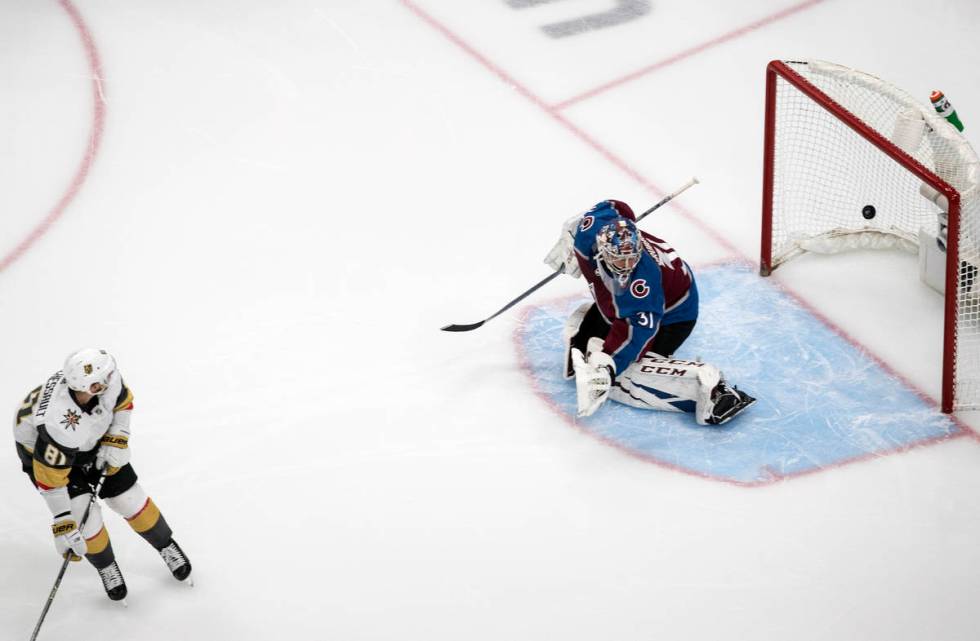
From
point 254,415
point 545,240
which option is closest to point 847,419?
point 545,240

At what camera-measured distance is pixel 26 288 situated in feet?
18.7

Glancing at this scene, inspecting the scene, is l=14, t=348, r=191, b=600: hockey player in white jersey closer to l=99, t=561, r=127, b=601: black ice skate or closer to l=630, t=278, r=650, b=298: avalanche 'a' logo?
l=99, t=561, r=127, b=601: black ice skate

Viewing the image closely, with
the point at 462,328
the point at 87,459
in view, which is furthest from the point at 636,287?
the point at 87,459

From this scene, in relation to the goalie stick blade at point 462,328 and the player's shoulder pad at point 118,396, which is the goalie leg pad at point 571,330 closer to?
the goalie stick blade at point 462,328

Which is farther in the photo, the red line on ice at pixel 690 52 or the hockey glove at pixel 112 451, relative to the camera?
the red line on ice at pixel 690 52

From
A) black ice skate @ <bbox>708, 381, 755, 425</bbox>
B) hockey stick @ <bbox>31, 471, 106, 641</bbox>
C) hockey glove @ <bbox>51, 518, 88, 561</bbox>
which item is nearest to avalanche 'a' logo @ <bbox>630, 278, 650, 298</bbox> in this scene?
black ice skate @ <bbox>708, 381, 755, 425</bbox>

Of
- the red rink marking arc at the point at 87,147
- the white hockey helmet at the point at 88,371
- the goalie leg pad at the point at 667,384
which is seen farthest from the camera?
the red rink marking arc at the point at 87,147

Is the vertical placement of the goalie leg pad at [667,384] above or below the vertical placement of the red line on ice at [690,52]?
below

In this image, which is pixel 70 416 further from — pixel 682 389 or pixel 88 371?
pixel 682 389

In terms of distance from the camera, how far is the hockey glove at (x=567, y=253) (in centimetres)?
495

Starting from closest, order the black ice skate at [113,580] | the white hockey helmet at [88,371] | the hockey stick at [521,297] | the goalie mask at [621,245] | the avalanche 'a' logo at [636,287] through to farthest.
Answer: the white hockey helmet at [88,371] → the black ice skate at [113,580] → the goalie mask at [621,245] → the avalanche 'a' logo at [636,287] → the hockey stick at [521,297]

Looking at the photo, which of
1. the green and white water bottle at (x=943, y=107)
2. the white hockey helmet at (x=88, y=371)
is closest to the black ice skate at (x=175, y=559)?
the white hockey helmet at (x=88, y=371)

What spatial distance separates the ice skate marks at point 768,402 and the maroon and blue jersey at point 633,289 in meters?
0.31

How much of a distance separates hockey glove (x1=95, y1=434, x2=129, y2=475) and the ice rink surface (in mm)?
510
